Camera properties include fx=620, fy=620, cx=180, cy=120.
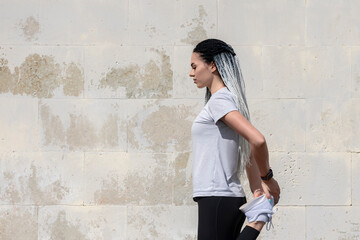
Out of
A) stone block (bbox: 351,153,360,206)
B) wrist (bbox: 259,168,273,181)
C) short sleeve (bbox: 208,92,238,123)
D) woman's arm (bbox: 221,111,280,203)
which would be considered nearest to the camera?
woman's arm (bbox: 221,111,280,203)

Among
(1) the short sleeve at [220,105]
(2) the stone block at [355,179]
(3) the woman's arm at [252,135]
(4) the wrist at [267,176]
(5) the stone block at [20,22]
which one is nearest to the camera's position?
(3) the woman's arm at [252,135]

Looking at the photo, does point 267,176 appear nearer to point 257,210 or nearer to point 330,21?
point 257,210

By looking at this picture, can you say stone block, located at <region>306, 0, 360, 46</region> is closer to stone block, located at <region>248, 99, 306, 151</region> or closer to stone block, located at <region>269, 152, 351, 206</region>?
stone block, located at <region>248, 99, 306, 151</region>

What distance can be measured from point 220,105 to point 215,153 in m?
0.25

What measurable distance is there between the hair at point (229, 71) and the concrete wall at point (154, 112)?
7.70 feet

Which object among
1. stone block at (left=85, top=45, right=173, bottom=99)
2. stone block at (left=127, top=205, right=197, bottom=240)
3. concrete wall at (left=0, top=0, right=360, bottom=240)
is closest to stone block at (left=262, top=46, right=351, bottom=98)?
concrete wall at (left=0, top=0, right=360, bottom=240)

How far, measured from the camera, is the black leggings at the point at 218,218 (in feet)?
10.3

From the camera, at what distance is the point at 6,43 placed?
5.73 m

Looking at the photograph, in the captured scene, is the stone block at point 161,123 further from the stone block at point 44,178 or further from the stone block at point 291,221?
the stone block at point 291,221

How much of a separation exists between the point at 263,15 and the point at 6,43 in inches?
93.9

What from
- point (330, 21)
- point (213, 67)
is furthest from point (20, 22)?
point (213, 67)

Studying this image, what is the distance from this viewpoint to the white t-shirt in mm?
3158

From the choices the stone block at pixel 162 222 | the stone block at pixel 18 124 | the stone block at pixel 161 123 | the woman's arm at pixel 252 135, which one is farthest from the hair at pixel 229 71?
the stone block at pixel 18 124

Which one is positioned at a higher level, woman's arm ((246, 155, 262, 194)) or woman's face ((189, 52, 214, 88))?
woman's face ((189, 52, 214, 88))
